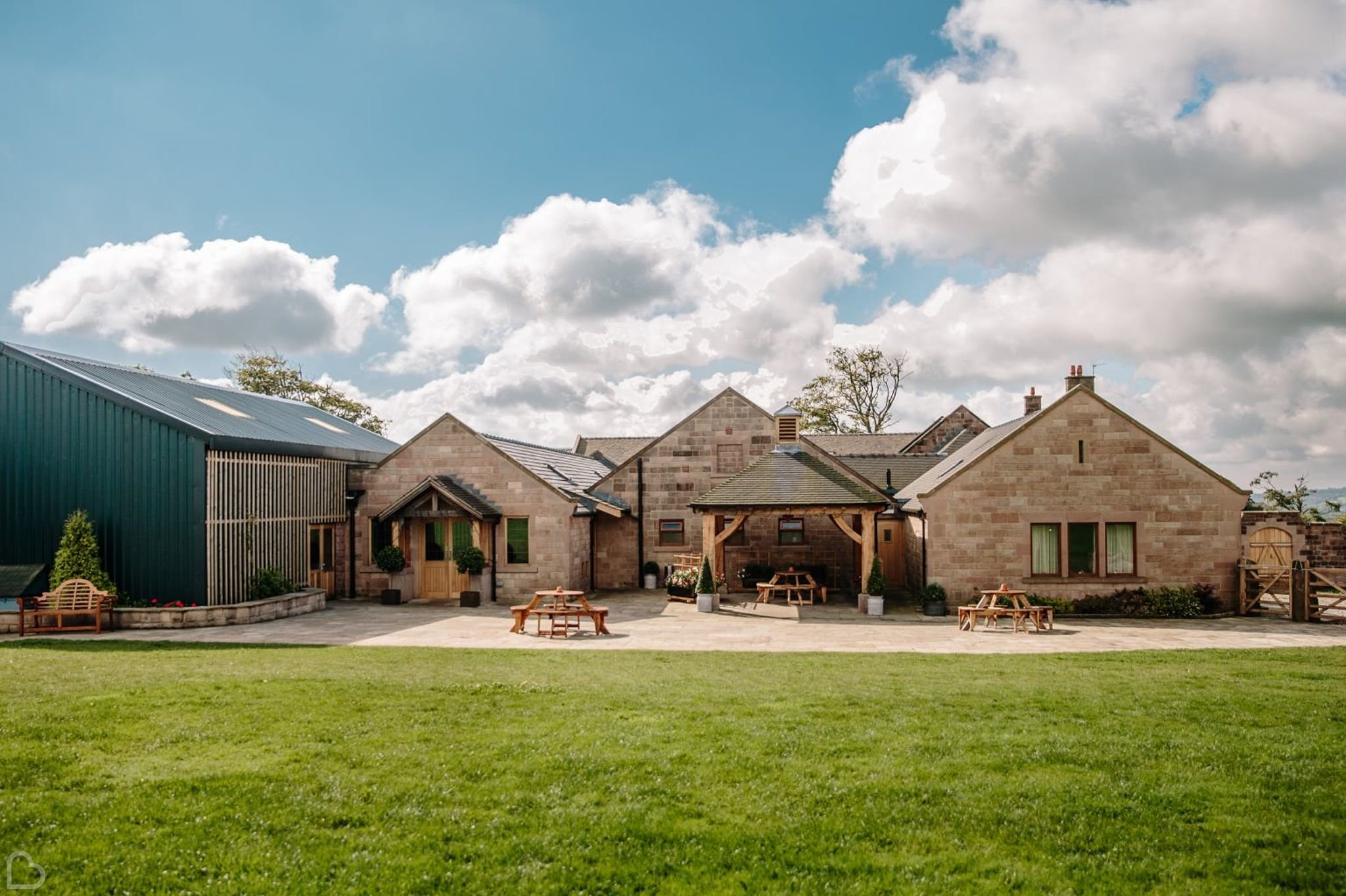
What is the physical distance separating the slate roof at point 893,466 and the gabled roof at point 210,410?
16881 millimetres

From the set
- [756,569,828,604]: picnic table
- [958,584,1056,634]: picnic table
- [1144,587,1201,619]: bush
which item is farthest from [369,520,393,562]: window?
[1144,587,1201,619]: bush

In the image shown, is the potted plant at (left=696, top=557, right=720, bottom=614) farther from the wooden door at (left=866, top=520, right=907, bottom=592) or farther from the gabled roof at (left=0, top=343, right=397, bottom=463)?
the gabled roof at (left=0, top=343, right=397, bottom=463)

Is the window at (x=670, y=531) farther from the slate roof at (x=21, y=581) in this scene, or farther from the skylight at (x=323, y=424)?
the slate roof at (x=21, y=581)

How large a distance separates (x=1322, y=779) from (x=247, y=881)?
8844mm

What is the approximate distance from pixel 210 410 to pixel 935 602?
765 inches

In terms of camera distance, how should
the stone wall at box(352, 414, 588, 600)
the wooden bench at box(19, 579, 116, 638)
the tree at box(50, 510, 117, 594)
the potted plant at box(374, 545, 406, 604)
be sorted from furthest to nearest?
the stone wall at box(352, 414, 588, 600) → the potted plant at box(374, 545, 406, 604) → the tree at box(50, 510, 117, 594) → the wooden bench at box(19, 579, 116, 638)

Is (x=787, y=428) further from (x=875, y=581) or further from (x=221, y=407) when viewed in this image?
(x=221, y=407)

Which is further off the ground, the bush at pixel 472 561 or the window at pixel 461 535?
the window at pixel 461 535

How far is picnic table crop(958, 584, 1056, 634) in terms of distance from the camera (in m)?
17.5

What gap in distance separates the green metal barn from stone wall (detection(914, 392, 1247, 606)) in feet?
55.0

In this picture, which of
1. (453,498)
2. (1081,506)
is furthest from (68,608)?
(1081,506)

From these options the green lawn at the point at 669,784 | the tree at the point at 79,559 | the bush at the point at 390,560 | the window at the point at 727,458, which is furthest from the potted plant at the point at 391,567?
the green lawn at the point at 669,784

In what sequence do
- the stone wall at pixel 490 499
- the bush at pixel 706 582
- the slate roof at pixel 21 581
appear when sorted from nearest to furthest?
the slate roof at pixel 21 581
the bush at pixel 706 582
the stone wall at pixel 490 499

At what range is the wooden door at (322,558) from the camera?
23016 millimetres
